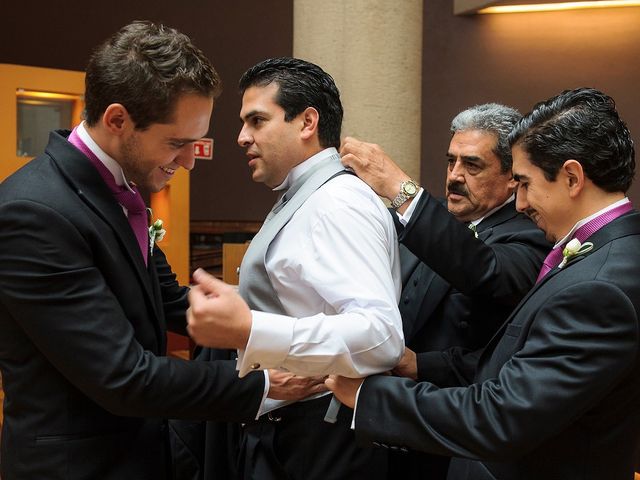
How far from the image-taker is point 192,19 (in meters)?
9.24

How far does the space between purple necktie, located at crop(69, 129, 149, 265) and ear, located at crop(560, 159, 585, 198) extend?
1.06m

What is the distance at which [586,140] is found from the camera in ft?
5.97

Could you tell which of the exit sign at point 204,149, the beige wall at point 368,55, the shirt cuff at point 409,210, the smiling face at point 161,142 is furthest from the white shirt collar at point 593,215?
the exit sign at point 204,149

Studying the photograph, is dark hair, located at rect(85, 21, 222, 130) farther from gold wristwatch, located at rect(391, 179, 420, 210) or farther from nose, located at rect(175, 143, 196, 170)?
gold wristwatch, located at rect(391, 179, 420, 210)

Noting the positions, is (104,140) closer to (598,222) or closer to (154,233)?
(154,233)

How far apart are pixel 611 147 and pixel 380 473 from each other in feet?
3.62

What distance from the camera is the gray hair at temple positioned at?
2.81m

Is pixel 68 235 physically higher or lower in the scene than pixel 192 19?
lower

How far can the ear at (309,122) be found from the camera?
89.8 inches

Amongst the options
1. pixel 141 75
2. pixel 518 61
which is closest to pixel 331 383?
pixel 141 75

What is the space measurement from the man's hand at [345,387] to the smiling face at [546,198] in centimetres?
60

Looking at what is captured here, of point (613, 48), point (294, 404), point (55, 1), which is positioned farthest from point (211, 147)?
point (294, 404)

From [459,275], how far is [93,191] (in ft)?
3.75

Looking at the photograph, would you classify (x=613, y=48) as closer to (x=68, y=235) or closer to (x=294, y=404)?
(x=294, y=404)
